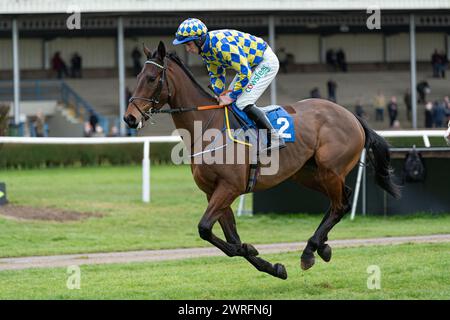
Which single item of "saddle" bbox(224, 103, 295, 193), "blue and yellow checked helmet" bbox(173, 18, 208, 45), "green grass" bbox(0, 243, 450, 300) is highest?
"blue and yellow checked helmet" bbox(173, 18, 208, 45)

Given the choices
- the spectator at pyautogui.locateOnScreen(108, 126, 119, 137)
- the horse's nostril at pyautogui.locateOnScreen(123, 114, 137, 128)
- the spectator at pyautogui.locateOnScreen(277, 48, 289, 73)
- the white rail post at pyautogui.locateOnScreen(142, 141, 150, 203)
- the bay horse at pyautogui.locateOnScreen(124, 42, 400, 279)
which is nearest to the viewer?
the horse's nostril at pyautogui.locateOnScreen(123, 114, 137, 128)

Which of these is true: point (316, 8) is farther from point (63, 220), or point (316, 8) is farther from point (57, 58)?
point (63, 220)

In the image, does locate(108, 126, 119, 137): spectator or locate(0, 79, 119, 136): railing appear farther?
locate(0, 79, 119, 136): railing

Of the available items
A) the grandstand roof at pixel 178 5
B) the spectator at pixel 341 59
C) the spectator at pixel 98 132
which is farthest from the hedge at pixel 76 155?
the spectator at pixel 341 59

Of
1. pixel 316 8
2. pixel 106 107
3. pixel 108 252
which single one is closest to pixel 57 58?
pixel 106 107

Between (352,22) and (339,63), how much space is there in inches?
245

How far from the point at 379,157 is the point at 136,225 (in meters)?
5.35

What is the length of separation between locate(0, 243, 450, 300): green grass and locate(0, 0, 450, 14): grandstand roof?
68.4 feet

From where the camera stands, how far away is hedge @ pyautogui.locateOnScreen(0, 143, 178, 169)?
25.0 metres

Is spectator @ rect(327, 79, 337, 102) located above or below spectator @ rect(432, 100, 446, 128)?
above

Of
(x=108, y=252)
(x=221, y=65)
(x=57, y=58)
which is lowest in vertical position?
(x=108, y=252)

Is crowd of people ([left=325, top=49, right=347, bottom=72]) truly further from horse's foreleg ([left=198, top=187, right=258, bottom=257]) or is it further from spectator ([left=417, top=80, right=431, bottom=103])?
horse's foreleg ([left=198, top=187, right=258, bottom=257])

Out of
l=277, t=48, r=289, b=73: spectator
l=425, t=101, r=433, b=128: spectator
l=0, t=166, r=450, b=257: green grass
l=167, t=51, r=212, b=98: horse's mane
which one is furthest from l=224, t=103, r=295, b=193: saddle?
l=277, t=48, r=289, b=73: spectator

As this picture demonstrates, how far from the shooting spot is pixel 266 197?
1557 cm
